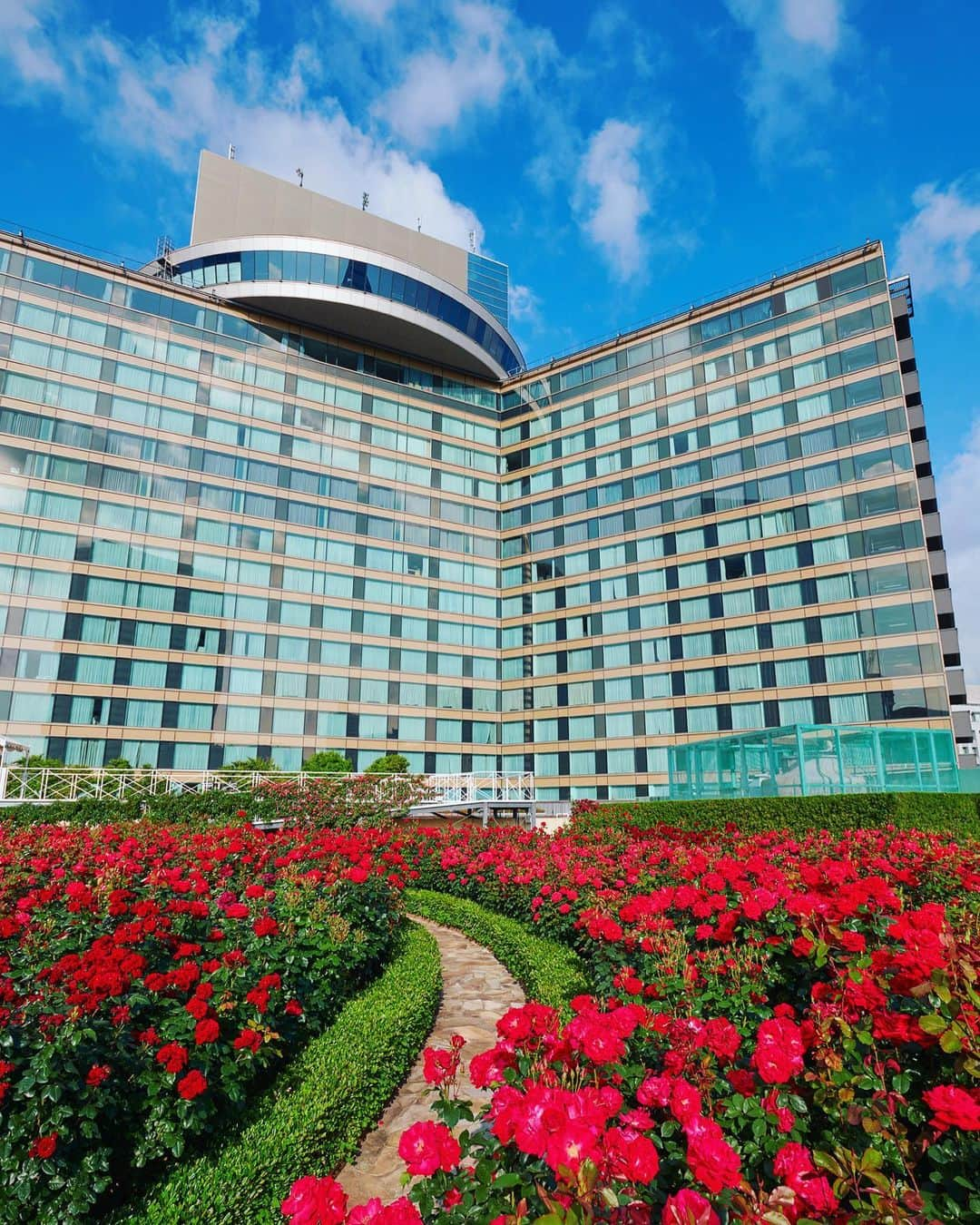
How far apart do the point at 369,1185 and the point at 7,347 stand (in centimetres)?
4579

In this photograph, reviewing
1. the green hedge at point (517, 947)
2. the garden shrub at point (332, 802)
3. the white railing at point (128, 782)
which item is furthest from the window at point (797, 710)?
the green hedge at point (517, 947)

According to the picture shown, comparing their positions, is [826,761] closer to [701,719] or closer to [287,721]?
[701,719]

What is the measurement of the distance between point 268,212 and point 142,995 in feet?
186

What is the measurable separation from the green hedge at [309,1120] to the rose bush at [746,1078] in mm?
1012

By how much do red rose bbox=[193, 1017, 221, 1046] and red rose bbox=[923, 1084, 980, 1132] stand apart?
424cm

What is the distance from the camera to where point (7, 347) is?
39.3 meters

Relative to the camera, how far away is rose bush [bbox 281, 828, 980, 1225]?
A: 8.87 feet

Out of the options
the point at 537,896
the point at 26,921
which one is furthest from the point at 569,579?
the point at 26,921

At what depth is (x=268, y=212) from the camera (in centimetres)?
5134

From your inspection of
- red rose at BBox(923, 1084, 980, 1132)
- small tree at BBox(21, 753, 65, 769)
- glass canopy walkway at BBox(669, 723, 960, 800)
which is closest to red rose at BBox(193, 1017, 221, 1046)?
red rose at BBox(923, 1084, 980, 1132)

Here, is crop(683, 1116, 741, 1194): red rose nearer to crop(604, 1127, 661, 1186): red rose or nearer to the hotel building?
crop(604, 1127, 661, 1186): red rose

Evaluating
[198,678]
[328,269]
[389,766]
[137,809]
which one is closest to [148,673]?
[198,678]

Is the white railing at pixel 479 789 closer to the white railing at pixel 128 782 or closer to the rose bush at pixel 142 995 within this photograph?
the white railing at pixel 128 782

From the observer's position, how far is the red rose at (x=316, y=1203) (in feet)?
8.14
